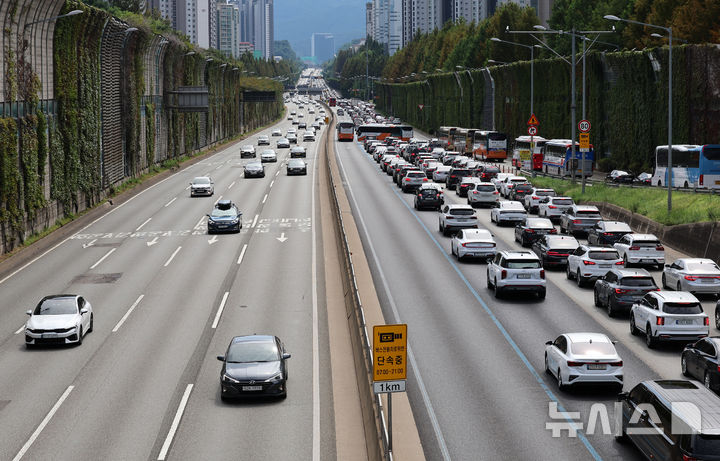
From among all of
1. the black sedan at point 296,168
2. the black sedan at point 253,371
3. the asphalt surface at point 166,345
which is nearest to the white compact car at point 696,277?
the asphalt surface at point 166,345

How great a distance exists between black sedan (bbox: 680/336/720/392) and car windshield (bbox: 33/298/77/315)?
18.5 metres

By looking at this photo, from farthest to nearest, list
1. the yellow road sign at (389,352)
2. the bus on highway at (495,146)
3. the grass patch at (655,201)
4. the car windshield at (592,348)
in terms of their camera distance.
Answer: the bus on highway at (495,146), the grass patch at (655,201), the car windshield at (592,348), the yellow road sign at (389,352)

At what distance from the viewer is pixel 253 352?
2486cm

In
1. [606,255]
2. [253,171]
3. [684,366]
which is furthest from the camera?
[253,171]

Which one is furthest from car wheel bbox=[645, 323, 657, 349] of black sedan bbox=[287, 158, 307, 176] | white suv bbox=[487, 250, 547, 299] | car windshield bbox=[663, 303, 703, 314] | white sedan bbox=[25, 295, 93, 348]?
black sedan bbox=[287, 158, 307, 176]

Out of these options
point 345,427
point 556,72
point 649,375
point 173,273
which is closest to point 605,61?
point 556,72

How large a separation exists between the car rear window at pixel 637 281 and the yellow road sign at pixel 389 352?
57.8ft

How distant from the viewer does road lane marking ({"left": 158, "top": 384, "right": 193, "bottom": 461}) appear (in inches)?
813

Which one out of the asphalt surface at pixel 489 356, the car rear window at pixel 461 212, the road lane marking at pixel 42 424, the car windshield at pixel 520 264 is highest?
the car rear window at pixel 461 212

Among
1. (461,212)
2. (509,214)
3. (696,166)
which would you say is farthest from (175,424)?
(696,166)

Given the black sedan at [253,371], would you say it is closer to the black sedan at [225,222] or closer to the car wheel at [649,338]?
the car wheel at [649,338]

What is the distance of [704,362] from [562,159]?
59.3 m

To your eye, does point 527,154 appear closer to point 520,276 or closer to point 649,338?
point 520,276

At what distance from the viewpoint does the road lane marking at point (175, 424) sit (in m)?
20.7
